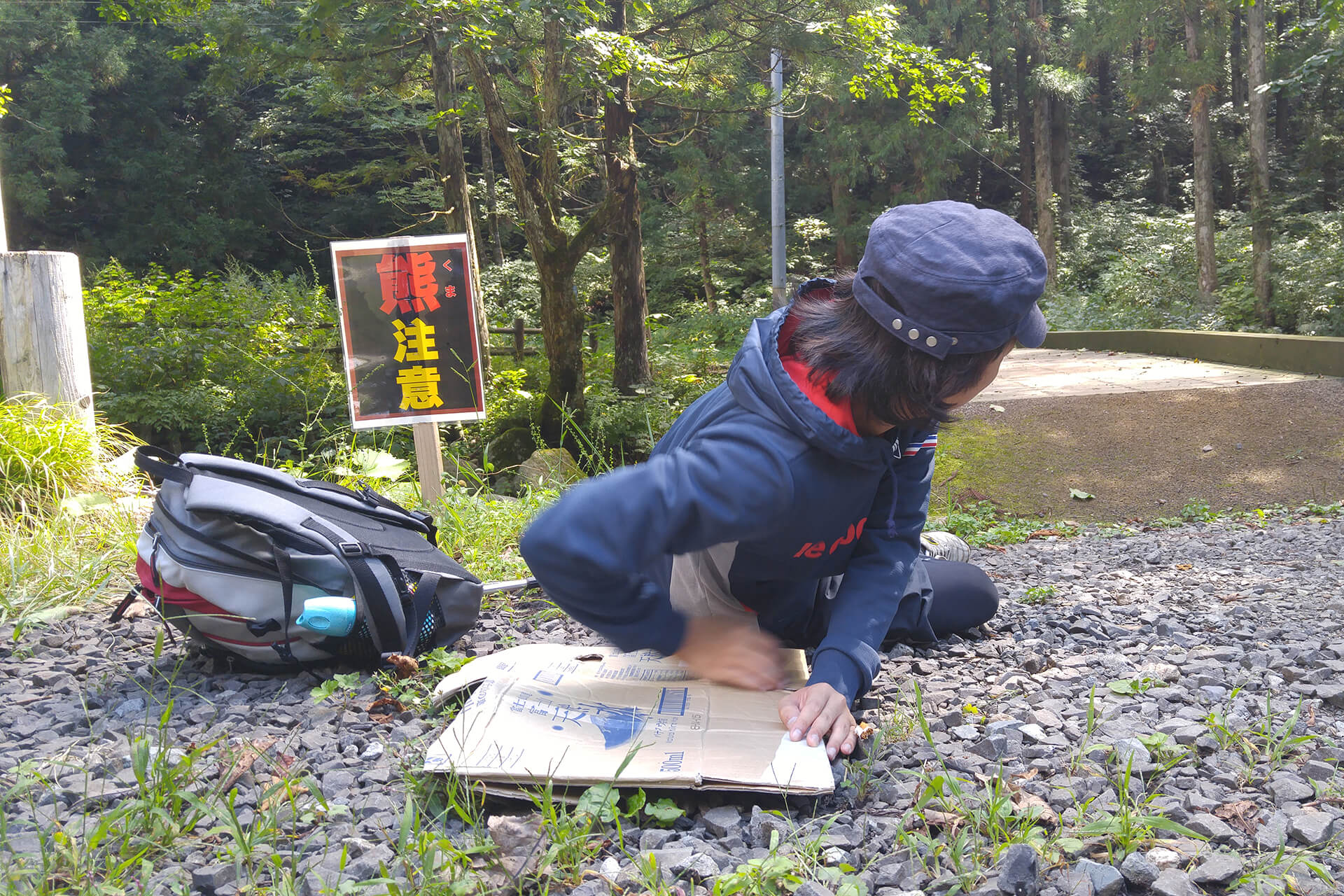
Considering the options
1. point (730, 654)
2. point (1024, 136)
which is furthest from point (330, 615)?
point (1024, 136)

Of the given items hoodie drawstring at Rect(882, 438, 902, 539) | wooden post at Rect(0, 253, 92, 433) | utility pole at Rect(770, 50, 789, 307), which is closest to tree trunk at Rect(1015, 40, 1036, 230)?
utility pole at Rect(770, 50, 789, 307)

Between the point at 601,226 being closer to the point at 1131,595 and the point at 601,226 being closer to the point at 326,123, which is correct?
the point at 1131,595

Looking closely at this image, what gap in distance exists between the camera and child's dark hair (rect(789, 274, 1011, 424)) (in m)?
1.44

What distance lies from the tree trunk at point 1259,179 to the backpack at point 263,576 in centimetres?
1400

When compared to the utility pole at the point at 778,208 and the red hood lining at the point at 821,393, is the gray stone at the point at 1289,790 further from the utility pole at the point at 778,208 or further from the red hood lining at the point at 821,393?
the utility pole at the point at 778,208

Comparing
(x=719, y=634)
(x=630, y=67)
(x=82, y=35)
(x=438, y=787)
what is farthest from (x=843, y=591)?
(x=82, y=35)

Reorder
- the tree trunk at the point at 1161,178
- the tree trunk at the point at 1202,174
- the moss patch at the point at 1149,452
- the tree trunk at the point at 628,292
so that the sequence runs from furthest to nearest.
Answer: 1. the tree trunk at the point at 1161,178
2. the tree trunk at the point at 1202,174
3. the tree trunk at the point at 628,292
4. the moss patch at the point at 1149,452

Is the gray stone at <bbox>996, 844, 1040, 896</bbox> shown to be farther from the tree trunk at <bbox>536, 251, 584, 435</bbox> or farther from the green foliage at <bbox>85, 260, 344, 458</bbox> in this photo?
the green foliage at <bbox>85, 260, 344, 458</bbox>

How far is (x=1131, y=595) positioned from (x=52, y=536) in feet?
12.2

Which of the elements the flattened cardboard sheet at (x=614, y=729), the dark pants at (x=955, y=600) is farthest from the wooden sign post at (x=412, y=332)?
the dark pants at (x=955, y=600)

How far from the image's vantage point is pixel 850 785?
5.20 ft

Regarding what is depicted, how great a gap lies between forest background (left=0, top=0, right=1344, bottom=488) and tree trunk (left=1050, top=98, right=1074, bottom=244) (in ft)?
0.26

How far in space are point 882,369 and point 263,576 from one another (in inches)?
57.7

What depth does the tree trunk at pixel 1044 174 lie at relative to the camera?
65.5ft
